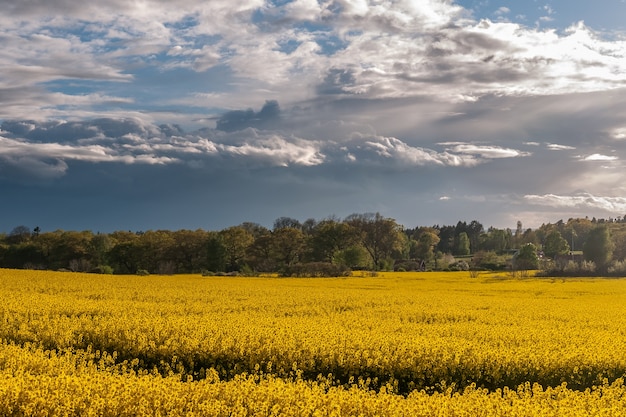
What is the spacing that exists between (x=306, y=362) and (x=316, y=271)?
59.6m

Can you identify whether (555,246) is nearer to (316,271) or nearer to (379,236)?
(379,236)

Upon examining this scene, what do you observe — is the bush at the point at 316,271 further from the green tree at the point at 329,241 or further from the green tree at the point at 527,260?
the green tree at the point at 527,260

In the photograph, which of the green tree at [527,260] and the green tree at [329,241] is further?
the green tree at [329,241]

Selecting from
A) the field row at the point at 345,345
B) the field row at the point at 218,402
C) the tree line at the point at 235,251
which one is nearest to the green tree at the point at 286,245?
the tree line at the point at 235,251

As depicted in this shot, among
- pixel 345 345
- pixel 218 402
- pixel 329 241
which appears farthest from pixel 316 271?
pixel 218 402

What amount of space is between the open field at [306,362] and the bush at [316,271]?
43.8m

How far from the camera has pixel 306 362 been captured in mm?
14672

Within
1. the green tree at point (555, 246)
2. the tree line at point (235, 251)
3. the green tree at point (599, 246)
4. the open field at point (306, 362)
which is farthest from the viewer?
the green tree at point (555, 246)

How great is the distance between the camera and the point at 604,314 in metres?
28.6

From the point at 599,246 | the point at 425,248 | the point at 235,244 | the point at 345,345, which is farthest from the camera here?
the point at 425,248

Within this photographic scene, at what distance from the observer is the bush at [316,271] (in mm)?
73438

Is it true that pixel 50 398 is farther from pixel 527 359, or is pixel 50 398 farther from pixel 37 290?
pixel 37 290

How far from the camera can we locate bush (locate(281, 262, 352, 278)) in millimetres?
73438

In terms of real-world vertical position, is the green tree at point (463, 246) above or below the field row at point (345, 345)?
above
